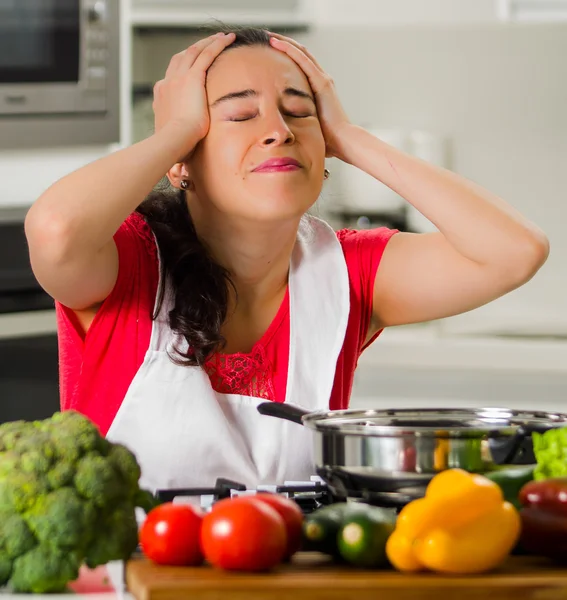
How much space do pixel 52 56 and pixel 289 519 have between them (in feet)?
6.05

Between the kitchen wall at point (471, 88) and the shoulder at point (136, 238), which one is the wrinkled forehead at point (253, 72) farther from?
the kitchen wall at point (471, 88)

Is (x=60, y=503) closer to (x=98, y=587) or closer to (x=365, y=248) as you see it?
(x=98, y=587)

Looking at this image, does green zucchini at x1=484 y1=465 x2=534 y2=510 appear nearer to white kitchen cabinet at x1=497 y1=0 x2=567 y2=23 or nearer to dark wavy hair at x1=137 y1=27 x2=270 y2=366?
dark wavy hair at x1=137 y1=27 x2=270 y2=366

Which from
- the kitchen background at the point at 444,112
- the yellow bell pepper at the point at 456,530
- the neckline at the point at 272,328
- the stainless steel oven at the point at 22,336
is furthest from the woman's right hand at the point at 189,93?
the kitchen background at the point at 444,112

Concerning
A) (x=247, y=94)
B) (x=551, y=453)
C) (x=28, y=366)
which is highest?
(x=247, y=94)

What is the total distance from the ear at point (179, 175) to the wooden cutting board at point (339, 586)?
1.02 meters

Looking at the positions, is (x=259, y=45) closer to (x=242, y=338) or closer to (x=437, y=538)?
(x=242, y=338)

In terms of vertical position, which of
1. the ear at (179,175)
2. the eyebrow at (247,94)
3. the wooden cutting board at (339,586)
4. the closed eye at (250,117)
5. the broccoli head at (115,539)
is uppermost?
the eyebrow at (247,94)

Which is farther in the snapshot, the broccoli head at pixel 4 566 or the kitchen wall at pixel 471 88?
the kitchen wall at pixel 471 88

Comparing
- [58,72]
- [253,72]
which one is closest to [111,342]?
[253,72]

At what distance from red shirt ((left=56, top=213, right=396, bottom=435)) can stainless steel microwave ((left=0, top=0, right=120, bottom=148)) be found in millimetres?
811

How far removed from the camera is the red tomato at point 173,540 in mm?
855

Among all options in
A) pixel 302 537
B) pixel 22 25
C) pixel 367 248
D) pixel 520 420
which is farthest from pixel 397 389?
pixel 302 537

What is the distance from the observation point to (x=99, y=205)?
1.52 m
